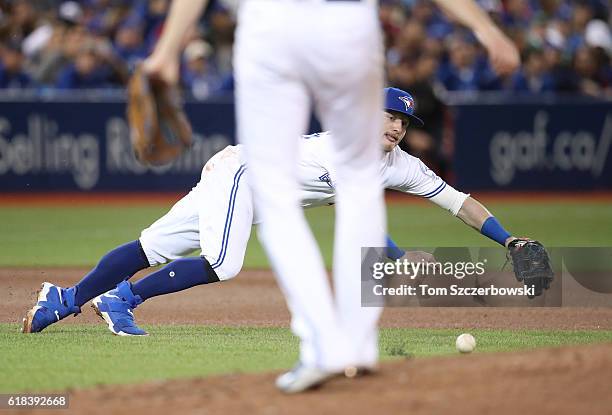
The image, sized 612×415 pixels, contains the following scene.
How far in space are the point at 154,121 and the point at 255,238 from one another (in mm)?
9607

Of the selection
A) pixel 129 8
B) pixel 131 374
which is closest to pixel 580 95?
pixel 129 8

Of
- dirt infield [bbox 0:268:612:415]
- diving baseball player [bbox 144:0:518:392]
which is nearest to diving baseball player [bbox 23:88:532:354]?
dirt infield [bbox 0:268:612:415]

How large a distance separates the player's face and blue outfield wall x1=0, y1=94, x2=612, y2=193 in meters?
10.2

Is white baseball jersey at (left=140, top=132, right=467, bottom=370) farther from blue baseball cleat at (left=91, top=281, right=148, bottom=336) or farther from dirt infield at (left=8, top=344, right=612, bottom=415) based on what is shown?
dirt infield at (left=8, top=344, right=612, bottom=415)

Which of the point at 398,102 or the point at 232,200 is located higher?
the point at 398,102

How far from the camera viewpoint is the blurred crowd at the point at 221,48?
16578 mm

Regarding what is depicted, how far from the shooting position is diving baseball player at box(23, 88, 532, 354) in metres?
6.27

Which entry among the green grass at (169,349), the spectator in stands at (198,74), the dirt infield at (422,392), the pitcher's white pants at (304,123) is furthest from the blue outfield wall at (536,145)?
the pitcher's white pants at (304,123)

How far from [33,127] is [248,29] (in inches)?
491

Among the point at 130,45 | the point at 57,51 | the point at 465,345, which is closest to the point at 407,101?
the point at 465,345

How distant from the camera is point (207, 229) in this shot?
6266 mm

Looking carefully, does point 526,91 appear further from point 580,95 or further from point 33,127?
point 33,127

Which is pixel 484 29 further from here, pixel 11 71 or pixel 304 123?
pixel 11 71

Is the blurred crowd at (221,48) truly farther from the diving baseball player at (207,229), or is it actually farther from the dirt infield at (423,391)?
the dirt infield at (423,391)
